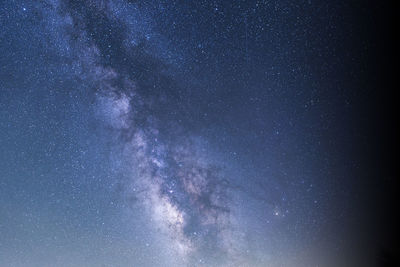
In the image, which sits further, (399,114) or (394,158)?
(394,158)

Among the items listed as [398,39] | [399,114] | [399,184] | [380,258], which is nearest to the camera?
[398,39]

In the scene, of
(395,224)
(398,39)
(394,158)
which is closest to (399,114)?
(394,158)

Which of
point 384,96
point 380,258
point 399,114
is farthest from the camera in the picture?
point 380,258

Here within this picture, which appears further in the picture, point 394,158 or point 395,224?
point 395,224

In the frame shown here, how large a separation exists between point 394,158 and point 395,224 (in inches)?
38.3

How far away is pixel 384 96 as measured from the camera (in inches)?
107

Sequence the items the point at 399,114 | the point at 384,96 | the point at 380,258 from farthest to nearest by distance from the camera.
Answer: the point at 380,258
the point at 384,96
the point at 399,114

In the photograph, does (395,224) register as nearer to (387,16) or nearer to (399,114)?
(399,114)

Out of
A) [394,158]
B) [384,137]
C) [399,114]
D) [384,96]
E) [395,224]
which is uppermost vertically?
[384,96]

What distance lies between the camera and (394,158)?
8.14 feet

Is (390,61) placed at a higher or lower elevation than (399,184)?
higher

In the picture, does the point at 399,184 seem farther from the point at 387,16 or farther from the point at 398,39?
the point at 387,16

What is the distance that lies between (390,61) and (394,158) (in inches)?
39.1

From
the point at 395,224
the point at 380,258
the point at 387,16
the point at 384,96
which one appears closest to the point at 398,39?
the point at 387,16
